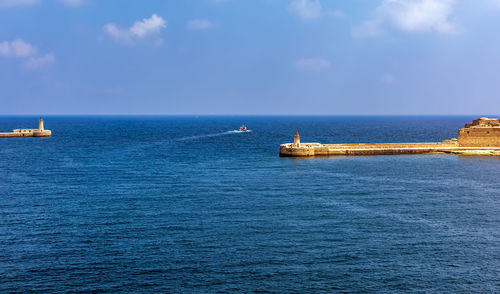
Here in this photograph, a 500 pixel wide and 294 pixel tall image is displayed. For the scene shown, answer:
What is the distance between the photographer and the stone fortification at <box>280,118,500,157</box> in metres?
84.3

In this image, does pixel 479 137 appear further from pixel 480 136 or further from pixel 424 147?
pixel 424 147

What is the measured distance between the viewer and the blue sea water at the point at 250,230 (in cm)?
2823

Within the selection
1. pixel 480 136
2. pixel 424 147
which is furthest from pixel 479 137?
pixel 424 147

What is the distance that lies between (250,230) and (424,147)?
60.8m

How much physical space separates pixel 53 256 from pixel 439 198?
115 ft

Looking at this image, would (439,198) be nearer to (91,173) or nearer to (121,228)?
(121,228)

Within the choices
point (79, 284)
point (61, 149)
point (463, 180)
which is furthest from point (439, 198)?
point (61, 149)

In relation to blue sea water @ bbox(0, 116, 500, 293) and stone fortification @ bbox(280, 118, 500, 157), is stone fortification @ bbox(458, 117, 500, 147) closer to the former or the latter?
stone fortification @ bbox(280, 118, 500, 157)

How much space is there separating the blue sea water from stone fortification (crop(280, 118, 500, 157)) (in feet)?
60.6

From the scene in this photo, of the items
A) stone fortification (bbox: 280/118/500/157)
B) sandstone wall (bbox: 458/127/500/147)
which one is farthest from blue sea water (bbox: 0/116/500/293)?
sandstone wall (bbox: 458/127/500/147)

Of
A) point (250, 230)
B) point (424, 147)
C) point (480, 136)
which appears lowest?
point (250, 230)

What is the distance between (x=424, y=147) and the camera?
8888 centimetres

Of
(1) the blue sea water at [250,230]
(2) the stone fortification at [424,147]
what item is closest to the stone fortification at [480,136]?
(2) the stone fortification at [424,147]

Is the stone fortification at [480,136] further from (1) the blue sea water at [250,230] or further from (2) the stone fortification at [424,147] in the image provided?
(1) the blue sea water at [250,230]
